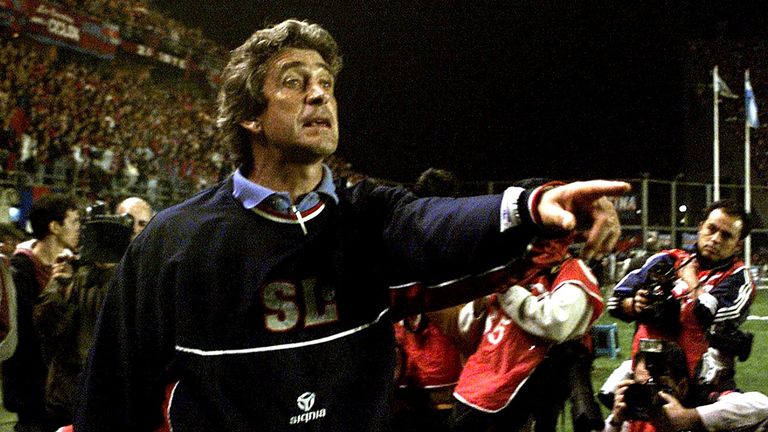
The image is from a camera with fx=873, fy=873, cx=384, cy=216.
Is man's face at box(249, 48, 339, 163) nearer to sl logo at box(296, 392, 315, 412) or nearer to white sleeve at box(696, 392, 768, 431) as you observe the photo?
sl logo at box(296, 392, 315, 412)

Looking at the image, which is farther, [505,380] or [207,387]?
[505,380]

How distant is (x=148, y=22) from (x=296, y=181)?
2175 centimetres

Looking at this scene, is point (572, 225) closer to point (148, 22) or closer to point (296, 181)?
point (296, 181)

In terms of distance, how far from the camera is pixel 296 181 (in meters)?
1.98

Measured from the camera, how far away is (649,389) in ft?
10.8

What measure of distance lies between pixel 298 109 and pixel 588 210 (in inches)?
30.1

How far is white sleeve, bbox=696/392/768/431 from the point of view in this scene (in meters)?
3.59

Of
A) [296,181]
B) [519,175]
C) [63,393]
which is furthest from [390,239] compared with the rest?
[519,175]

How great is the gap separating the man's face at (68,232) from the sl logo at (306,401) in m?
3.55

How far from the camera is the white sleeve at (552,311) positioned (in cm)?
356

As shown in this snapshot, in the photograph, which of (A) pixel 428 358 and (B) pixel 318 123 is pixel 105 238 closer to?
(A) pixel 428 358

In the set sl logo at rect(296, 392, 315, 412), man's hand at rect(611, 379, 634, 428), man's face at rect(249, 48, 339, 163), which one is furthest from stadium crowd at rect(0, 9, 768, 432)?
sl logo at rect(296, 392, 315, 412)

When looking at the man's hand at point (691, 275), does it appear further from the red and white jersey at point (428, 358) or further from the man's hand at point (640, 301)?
the red and white jersey at point (428, 358)

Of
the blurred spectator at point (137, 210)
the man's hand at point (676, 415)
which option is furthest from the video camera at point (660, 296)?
the blurred spectator at point (137, 210)
